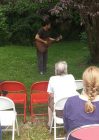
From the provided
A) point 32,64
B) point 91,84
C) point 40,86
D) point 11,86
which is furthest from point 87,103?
point 32,64

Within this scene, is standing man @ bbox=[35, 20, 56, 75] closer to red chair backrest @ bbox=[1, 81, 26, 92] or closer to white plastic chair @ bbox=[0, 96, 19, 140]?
red chair backrest @ bbox=[1, 81, 26, 92]

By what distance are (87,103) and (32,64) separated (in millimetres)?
10431

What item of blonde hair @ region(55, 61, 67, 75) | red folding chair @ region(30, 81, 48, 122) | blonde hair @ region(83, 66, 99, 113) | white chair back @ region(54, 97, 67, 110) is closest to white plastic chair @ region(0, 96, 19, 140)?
white chair back @ region(54, 97, 67, 110)

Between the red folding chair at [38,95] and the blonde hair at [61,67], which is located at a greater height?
the blonde hair at [61,67]

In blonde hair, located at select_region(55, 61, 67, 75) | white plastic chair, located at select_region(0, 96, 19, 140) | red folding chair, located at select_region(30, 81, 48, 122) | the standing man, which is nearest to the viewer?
white plastic chair, located at select_region(0, 96, 19, 140)

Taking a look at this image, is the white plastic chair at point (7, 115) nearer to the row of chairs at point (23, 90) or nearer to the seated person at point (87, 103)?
the row of chairs at point (23, 90)

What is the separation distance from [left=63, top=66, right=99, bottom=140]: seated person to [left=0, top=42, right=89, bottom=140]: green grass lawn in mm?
2865

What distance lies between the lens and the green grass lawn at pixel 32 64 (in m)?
7.68

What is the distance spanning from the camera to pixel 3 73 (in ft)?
43.8

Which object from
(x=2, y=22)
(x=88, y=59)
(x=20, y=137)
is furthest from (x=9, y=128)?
(x=2, y=22)

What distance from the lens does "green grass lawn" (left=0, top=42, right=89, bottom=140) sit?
768cm

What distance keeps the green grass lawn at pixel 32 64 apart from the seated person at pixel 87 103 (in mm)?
2865

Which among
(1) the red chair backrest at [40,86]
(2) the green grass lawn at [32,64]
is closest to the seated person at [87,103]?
(2) the green grass lawn at [32,64]

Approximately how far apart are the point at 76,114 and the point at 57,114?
2324 mm
